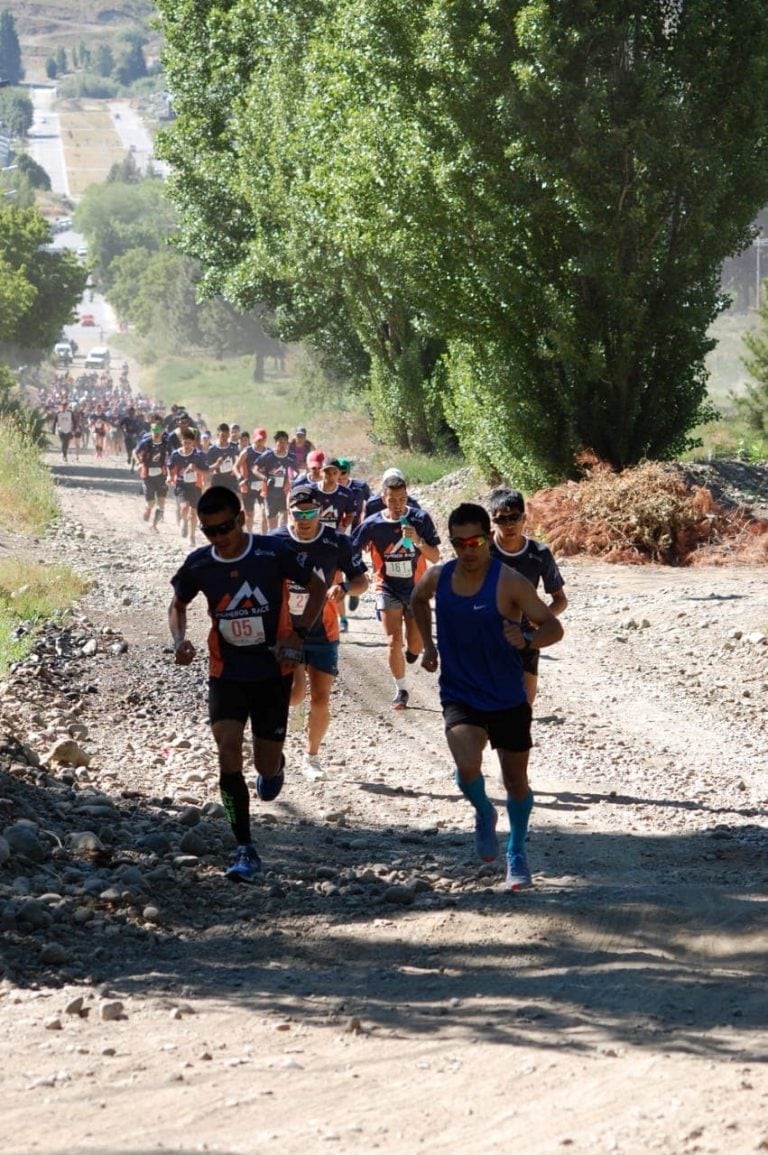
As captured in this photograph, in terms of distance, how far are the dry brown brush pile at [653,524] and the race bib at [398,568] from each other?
342 inches

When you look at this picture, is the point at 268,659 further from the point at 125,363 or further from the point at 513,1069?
the point at 125,363

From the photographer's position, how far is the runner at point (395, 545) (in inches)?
526

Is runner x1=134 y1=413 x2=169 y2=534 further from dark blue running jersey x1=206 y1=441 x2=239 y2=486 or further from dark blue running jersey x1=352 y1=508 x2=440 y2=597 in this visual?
dark blue running jersey x1=352 y1=508 x2=440 y2=597

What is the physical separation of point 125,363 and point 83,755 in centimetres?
14104

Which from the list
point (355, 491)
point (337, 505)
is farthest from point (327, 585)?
point (355, 491)

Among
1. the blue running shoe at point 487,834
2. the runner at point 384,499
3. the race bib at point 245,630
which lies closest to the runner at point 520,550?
the blue running shoe at point 487,834

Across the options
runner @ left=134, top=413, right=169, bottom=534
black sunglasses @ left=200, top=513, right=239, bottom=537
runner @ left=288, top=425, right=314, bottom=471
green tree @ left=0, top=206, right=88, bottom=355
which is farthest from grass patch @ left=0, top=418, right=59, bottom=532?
green tree @ left=0, top=206, right=88, bottom=355

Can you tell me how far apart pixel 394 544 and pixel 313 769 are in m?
2.57

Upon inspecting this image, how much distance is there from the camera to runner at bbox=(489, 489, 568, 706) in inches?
389

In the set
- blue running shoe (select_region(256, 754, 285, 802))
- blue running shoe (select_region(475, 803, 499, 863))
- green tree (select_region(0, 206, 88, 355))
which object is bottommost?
blue running shoe (select_region(475, 803, 499, 863))

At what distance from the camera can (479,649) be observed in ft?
26.1

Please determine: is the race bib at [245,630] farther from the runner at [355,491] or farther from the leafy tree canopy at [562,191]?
the leafy tree canopy at [562,191]

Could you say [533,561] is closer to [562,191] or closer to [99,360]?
[562,191]

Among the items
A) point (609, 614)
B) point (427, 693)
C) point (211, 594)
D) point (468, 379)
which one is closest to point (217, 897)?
point (211, 594)
